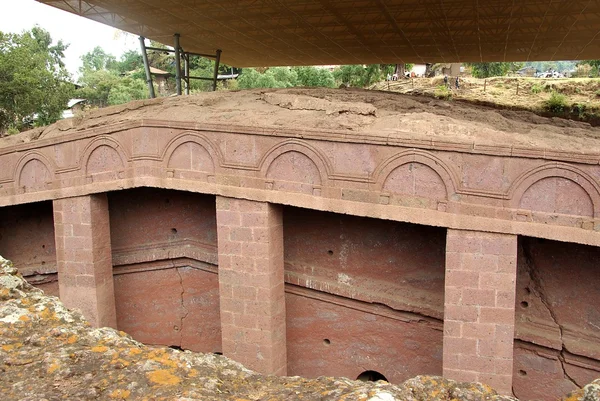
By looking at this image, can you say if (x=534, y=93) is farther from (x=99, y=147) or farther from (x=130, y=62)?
(x=130, y=62)

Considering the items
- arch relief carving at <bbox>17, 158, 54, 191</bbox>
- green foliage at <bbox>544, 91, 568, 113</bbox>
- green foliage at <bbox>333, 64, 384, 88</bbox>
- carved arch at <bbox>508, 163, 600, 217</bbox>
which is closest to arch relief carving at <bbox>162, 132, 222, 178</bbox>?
arch relief carving at <bbox>17, 158, 54, 191</bbox>

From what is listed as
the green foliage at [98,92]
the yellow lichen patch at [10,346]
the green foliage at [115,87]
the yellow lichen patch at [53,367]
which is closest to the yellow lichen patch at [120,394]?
the yellow lichen patch at [53,367]

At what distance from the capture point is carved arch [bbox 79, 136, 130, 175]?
8656 mm

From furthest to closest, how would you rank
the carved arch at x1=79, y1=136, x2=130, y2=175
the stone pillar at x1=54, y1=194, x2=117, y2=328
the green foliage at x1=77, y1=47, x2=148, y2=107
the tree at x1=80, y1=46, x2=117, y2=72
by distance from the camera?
1. the tree at x1=80, y1=46, x2=117, y2=72
2. the green foliage at x1=77, y1=47, x2=148, y2=107
3. the stone pillar at x1=54, y1=194, x2=117, y2=328
4. the carved arch at x1=79, y1=136, x2=130, y2=175

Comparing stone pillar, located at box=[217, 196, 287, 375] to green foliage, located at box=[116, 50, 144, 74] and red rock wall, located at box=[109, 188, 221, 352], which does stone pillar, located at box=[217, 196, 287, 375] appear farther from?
green foliage, located at box=[116, 50, 144, 74]

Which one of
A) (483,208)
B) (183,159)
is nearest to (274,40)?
(183,159)

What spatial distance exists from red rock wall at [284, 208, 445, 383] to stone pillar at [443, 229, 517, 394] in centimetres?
98

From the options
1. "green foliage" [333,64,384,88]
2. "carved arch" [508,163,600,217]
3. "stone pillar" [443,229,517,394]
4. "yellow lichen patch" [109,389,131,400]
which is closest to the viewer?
"yellow lichen patch" [109,389,131,400]

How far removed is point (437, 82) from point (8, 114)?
1865cm

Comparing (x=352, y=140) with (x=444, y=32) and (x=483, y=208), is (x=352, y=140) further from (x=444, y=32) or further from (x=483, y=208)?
(x=444, y=32)

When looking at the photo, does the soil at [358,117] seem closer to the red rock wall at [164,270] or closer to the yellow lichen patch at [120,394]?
the red rock wall at [164,270]

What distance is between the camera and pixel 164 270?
32.4 feet

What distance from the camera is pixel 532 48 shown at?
1565 centimetres

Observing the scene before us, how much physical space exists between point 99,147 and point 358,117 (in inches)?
173
